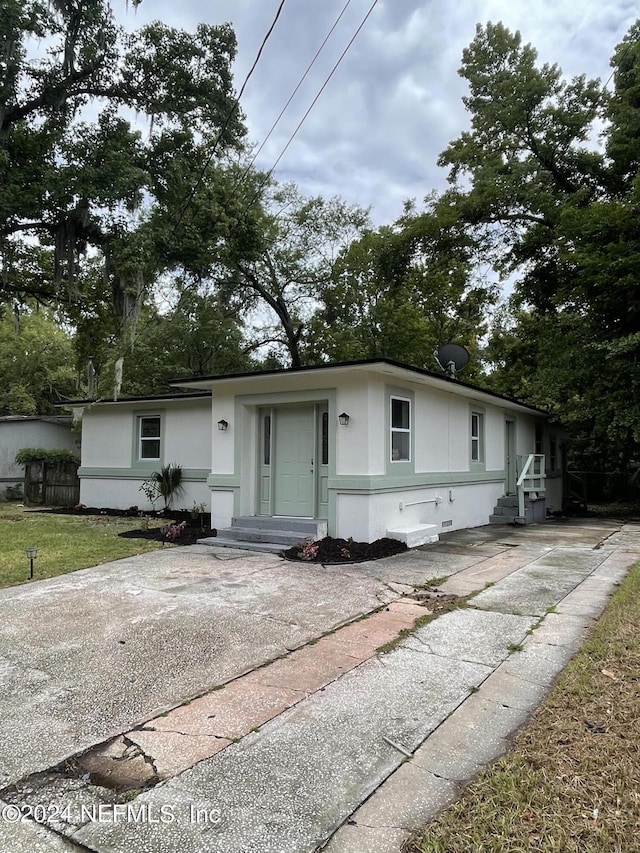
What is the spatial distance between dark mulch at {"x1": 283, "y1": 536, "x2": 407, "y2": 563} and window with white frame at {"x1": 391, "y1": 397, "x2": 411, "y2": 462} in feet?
4.55

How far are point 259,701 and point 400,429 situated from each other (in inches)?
231

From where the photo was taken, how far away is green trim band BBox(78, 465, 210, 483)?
1139 cm

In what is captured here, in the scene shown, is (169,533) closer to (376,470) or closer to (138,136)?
(376,470)

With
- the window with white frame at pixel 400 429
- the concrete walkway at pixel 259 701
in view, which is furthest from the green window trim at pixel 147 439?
the concrete walkway at pixel 259 701

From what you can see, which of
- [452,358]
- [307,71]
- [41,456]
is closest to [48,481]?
[41,456]

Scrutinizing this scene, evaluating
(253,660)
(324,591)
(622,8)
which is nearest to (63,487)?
(324,591)

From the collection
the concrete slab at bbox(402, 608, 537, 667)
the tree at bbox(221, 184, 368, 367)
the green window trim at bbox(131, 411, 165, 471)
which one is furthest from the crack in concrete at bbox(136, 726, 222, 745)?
the tree at bbox(221, 184, 368, 367)

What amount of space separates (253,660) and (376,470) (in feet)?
14.6

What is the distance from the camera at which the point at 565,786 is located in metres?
2.06

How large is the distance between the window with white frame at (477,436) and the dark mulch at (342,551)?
4.10 m

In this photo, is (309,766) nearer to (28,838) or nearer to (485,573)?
(28,838)

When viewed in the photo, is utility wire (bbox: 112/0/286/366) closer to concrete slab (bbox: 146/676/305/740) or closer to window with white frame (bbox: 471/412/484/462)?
concrete slab (bbox: 146/676/305/740)

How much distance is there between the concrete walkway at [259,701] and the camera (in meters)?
1.97

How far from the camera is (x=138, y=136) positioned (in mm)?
12766
